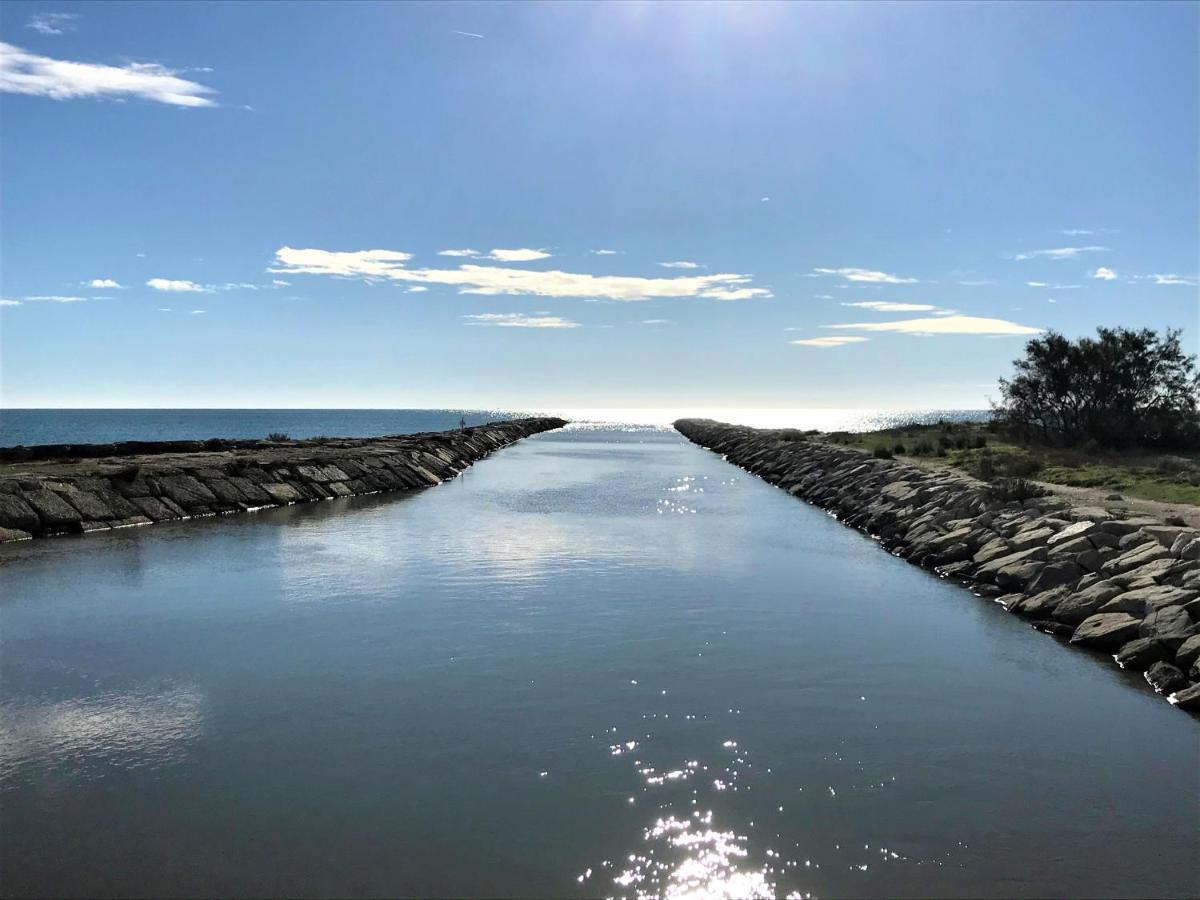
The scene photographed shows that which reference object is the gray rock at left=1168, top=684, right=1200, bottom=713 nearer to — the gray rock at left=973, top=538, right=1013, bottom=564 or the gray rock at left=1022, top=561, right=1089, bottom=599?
the gray rock at left=1022, top=561, right=1089, bottom=599

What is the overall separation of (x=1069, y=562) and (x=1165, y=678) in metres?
3.75

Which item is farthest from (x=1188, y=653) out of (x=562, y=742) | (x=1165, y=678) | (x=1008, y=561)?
(x=562, y=742)

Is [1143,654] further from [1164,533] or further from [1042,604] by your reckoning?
[1164,533]

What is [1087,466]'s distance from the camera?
79.5ft

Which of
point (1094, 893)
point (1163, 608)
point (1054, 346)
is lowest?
point (1094, 893)

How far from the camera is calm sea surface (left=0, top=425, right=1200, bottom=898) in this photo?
16.2 feet

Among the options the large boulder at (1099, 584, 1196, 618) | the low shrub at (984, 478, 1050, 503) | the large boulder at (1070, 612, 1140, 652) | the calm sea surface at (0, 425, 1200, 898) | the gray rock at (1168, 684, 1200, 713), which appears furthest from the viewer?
the low shrub at (984, 478, 1050, 503)

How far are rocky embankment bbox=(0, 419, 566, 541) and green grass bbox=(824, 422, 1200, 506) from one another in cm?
1923

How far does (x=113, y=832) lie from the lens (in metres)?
5.17

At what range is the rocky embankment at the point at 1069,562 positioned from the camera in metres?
9.10

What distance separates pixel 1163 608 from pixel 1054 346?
26.0 m

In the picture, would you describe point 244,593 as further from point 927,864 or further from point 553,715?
point 927,864

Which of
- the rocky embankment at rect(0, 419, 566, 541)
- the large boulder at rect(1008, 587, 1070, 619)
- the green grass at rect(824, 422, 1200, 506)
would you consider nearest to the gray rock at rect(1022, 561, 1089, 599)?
the large boulder at rect(1008, 587, 1070, 619)

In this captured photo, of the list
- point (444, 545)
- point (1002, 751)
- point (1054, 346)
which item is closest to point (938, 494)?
point (444, 545)
